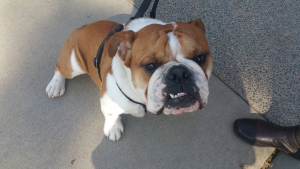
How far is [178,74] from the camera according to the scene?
2.06 meters

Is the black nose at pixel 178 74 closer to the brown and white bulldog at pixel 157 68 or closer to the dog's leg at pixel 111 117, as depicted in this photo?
the brown and white bulldog at pixel 157 68

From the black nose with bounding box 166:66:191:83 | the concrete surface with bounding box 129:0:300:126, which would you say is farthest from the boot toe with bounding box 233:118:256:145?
the black nose with bounding box 166:66:191:83

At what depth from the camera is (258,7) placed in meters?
4.51

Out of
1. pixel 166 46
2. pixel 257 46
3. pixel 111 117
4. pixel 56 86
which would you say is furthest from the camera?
pixel 257 46

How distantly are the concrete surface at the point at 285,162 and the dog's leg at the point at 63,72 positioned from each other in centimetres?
342

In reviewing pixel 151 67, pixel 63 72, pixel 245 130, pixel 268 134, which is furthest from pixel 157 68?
pixel 268 134

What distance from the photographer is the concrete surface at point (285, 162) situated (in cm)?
339

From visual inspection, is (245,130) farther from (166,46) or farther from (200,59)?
(166,46)

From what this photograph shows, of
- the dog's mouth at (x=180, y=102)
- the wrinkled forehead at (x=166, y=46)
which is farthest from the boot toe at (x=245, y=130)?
the wrinkled forehead at (x=166, y=46)

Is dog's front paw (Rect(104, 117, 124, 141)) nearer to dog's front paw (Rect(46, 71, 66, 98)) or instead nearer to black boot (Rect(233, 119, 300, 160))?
dog's front paw (Rect(46, 71, 66, 98))

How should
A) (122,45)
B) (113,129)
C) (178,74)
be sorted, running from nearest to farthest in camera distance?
(178,74), (122,45), (113,129)

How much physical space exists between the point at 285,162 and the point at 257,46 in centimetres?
211

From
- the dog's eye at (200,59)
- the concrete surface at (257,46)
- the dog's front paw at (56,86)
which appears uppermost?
the dog's eye at (200,59)

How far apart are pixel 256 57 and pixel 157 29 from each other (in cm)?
263
